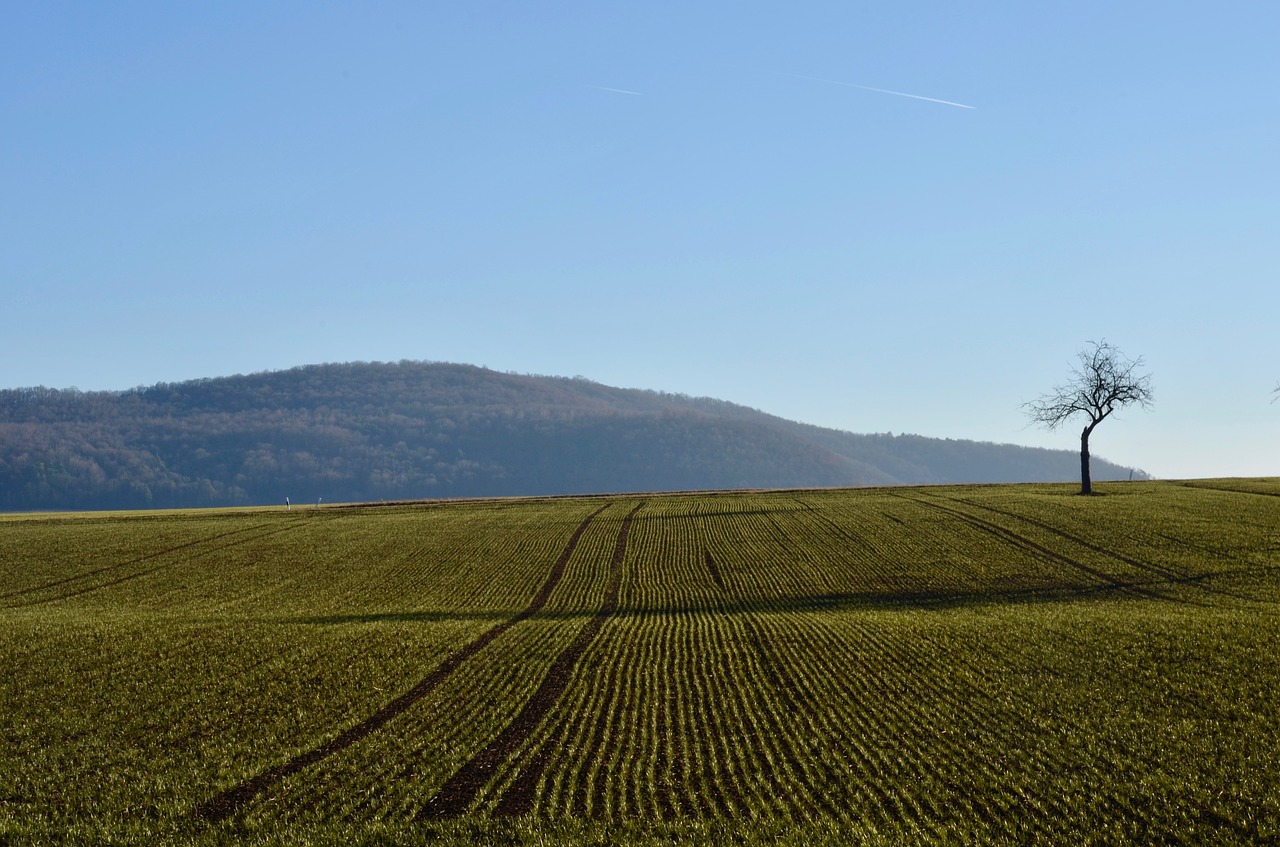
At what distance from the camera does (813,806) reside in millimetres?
17719

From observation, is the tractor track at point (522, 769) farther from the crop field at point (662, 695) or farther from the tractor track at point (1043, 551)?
the tractor track at point (1043, 551)

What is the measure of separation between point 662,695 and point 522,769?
655cm

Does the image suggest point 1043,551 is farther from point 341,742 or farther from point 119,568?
point 119,568

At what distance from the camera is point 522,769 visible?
2017cm

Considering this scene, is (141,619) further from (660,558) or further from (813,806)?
(813,806)

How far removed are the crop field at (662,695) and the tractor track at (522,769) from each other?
0.09 metres

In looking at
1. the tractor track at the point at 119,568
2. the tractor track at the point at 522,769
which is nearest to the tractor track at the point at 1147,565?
the tractor track at the point at 522,769

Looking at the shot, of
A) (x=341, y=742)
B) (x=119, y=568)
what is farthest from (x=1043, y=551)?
(x=119, y=568)

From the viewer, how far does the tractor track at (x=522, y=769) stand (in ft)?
59.7

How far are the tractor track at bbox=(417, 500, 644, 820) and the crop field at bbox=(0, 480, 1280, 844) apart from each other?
0.28ft

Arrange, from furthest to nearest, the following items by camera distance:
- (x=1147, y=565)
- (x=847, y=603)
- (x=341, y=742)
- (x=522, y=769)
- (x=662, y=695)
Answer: (x=1147, y=565) → (x=847, y=603) → (x=662, y=695) → (x=341, y=742) → (x=522, y=769)

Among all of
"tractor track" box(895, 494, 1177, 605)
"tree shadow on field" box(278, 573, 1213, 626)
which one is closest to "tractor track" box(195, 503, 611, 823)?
"tree shadow on field" box(278, 573, 1213, 626)

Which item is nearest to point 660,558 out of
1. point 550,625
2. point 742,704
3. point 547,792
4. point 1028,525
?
point 550,625

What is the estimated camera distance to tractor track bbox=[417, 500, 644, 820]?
59.7 ft
